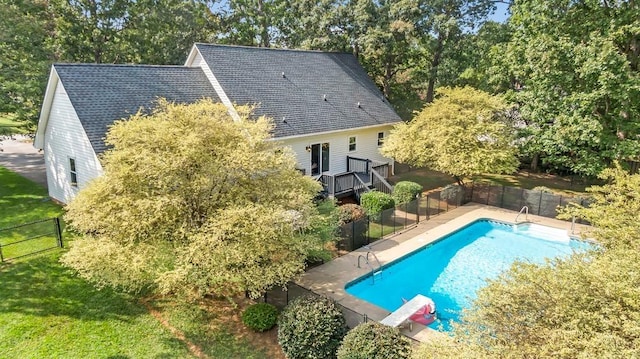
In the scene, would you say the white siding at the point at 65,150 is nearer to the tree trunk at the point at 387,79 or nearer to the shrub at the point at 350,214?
the shrub at the point at 350,214

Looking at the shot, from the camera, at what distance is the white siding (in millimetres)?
15867

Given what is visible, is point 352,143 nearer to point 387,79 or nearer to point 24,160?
point 387,79

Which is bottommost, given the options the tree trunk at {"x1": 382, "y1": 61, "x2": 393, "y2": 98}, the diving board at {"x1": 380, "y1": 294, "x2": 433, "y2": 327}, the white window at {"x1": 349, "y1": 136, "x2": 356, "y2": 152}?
the diving board at {"x1": 380, "y1": 294, "x2": 433, "y2": 327}

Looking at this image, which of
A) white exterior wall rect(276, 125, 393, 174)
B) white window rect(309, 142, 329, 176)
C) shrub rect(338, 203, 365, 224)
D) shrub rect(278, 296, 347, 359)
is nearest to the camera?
shrub rect(278, 296, 347, 359)

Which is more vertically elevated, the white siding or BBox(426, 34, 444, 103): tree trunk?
BBox(426, 34, 444, 103): tree trunk

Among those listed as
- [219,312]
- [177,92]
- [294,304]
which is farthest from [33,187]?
[294,304]

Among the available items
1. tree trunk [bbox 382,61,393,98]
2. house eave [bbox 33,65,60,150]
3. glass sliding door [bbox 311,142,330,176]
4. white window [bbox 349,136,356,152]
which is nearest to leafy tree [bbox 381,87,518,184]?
white window [bbox 349,136,356,152]

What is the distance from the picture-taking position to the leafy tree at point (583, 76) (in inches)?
698

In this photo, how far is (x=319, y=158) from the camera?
21.7m

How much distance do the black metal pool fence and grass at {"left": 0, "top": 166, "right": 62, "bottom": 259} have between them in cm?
1127

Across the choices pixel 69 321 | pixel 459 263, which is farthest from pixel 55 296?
pixel 459 263

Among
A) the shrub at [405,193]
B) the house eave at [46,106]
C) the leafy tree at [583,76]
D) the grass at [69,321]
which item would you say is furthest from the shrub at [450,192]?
the house eave at [46,106]

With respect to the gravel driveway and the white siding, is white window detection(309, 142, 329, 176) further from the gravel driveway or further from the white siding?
the gravel driveway

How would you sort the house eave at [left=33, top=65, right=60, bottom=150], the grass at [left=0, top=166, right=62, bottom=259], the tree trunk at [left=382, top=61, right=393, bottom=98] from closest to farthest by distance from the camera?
the grass at [left=0, top=166, right=62, bottom=259] < the house eave at [left=33, top=65, right=60, bottom=150] < the tree trunk at [left=382, top=61, right=393, bottom=98]
